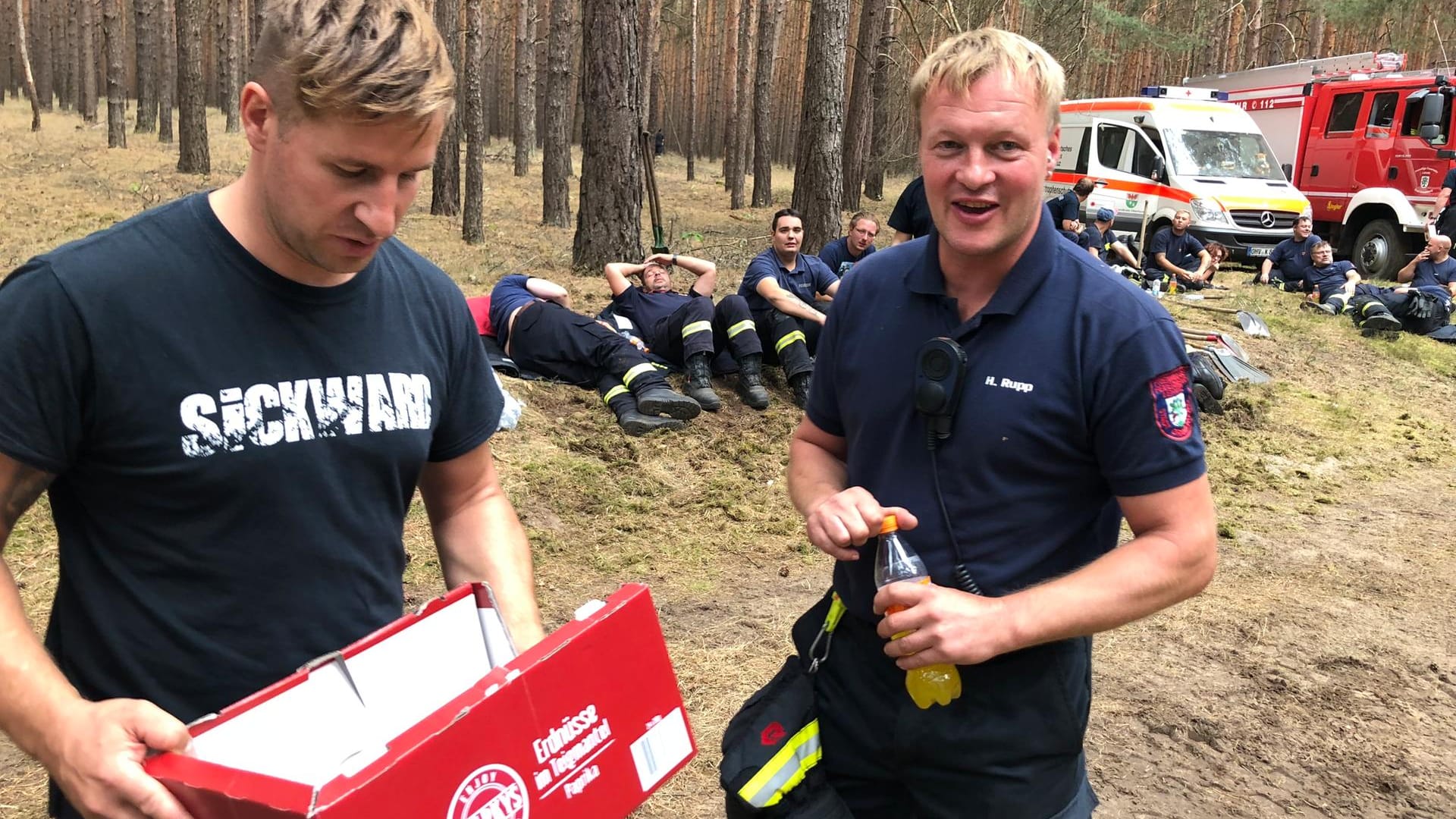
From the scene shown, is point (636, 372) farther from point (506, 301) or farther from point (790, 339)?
point (790, 339)

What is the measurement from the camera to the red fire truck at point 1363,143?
15797 millimetres

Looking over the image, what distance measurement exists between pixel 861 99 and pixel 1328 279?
24.2 ft

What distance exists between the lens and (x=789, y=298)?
7902mm

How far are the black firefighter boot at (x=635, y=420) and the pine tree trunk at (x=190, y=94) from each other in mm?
12499

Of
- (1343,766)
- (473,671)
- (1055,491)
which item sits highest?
(1055,491)

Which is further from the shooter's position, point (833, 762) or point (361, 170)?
point (833, 762)

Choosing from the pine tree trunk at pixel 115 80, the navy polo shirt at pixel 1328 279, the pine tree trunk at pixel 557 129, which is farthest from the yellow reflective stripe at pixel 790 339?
the pine tree trunk at pixel 115 80

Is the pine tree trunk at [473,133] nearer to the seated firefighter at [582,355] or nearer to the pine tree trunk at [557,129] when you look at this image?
the pine tree trunk at [557,129]

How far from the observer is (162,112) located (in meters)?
23.7

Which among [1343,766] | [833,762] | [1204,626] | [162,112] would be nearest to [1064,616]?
[833,762]

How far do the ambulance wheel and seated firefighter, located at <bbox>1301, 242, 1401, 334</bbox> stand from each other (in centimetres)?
249

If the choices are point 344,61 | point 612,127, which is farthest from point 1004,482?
A: point 612,127

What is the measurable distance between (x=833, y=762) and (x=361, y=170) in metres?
1.34

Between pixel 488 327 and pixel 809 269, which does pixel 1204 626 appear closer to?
pixel 809 269
